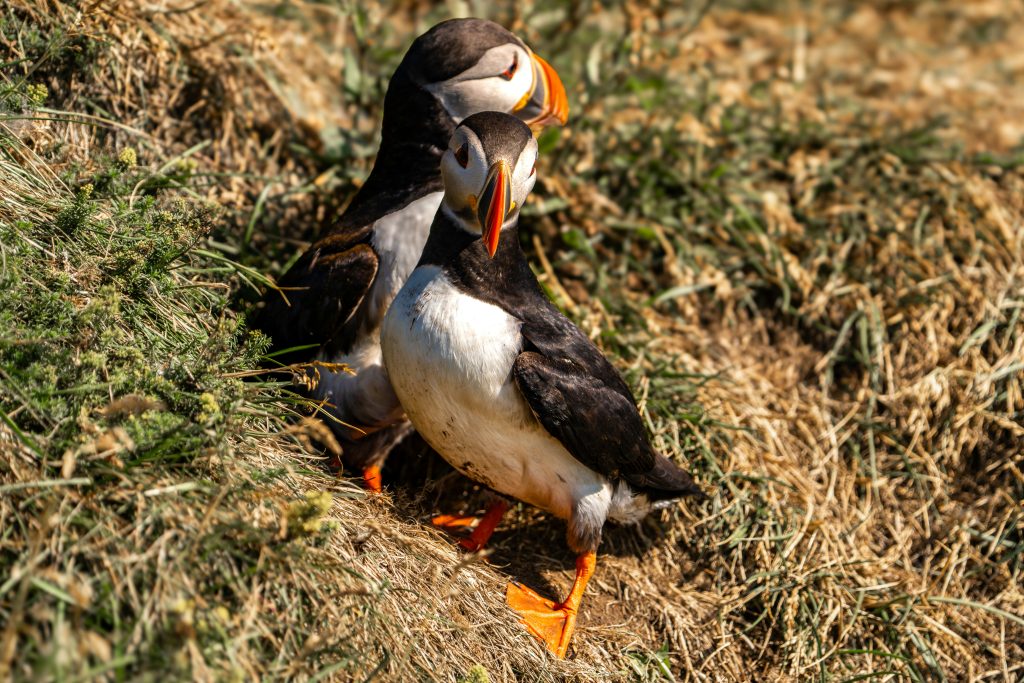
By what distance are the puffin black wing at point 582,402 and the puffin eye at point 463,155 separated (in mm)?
598

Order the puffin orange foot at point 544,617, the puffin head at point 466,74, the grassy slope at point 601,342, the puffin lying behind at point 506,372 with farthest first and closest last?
1. the puffin head at point 466,74
2. the puffin orange foot at point 544,617
3. the puffin lying behind at point 506,372
4. the grassy slope at point 601,342

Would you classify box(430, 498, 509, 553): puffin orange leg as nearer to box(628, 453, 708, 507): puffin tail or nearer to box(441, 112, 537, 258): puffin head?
box(628, 453, 708, 507): puffin tail

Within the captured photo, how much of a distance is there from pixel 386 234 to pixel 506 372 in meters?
0.84

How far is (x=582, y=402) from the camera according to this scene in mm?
3490

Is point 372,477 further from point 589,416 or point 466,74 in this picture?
point 466,74

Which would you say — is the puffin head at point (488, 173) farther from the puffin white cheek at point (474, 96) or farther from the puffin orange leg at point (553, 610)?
the puffin orange leg at point (553, 610)

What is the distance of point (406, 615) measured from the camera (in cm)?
304

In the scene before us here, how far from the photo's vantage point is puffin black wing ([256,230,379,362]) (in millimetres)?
3789

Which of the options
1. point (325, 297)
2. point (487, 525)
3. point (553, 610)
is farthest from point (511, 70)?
point (553, 610)

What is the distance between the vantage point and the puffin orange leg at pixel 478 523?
3.89 meters

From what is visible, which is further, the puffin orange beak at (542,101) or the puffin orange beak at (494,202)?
the puffin orange beak at (542,101)

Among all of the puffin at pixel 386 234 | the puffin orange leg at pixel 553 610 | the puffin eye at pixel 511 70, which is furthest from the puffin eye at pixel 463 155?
the puffin orange leg at pixel 553 610

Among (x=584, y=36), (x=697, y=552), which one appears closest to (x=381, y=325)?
(x=697, y=552)

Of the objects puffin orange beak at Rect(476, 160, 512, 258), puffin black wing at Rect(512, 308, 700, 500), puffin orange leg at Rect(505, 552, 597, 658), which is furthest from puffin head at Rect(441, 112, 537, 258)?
puffin orange leg at Rect(505, 552, 597, 658)
